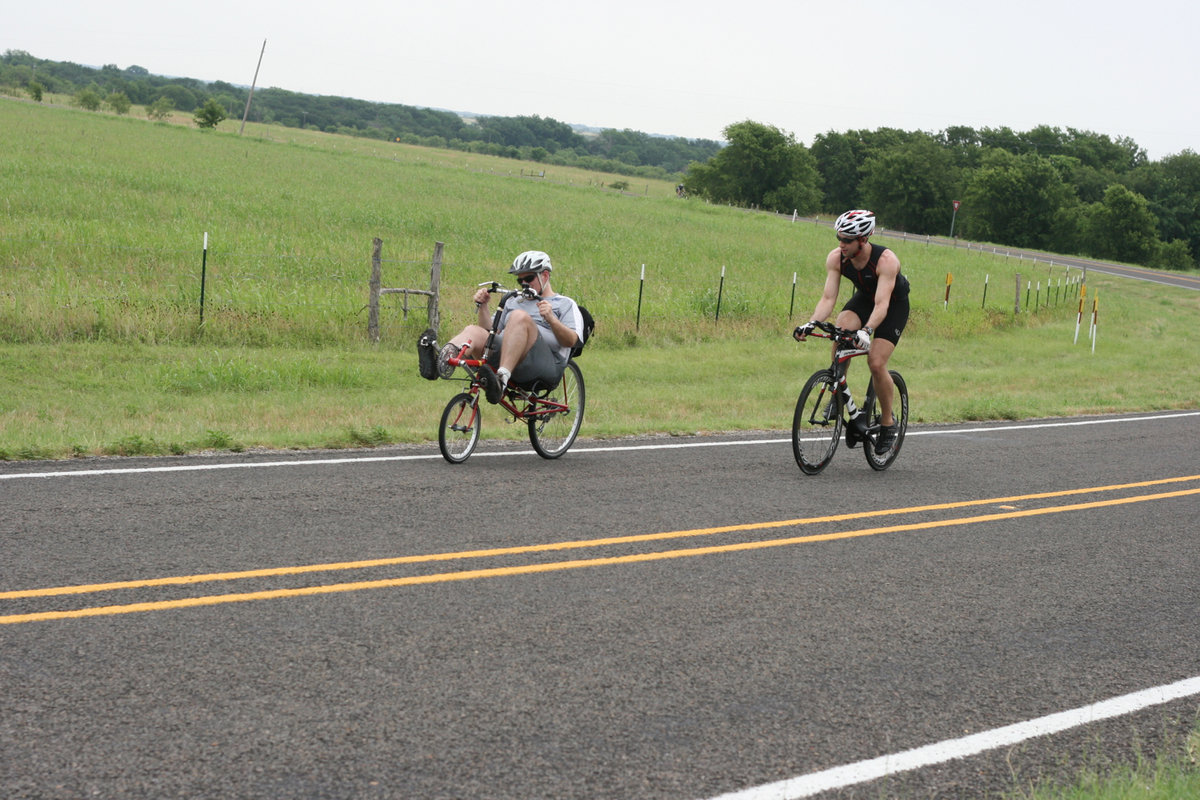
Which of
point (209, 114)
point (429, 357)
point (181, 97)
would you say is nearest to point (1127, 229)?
point (209, 114)

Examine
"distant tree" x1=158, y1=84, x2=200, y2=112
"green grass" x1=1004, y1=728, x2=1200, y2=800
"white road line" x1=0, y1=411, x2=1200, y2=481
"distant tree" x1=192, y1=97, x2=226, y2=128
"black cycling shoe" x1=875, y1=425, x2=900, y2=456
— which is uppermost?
"distant tree" x1=158, y1=84, x2=200, y2=112

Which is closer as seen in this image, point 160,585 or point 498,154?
point 160,585

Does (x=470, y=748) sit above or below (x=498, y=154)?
below

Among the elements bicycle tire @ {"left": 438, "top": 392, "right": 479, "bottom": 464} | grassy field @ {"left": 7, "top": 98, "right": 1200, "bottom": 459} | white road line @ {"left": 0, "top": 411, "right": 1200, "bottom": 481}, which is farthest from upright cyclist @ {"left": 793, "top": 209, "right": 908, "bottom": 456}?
bicycle tire @ {"left": 438, "top": 392, "right": 479, "bottom": 464}

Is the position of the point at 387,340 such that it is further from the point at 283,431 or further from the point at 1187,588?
the point at 1187,588

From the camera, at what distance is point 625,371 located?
1711 centimetres

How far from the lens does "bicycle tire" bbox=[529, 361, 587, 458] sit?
956 cm

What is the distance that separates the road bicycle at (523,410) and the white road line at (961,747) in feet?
17.2

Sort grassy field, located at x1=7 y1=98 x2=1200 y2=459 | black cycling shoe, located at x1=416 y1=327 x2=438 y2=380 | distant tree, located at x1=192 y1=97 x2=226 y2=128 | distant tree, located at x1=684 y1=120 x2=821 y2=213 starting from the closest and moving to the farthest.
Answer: black cycling shoe, located at x1=416 y1=327 x2=438 y2=380 → grassy field, located at x1=7 y1=98 x2=1200 y2=459 → distant tree, located at x1=192 y1=97 x2=226 y2=128 → distant tree, located at x1=684 y1=120 x2=821 y2=213

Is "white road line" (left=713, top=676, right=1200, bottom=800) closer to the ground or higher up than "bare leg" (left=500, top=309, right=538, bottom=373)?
closer to the ground

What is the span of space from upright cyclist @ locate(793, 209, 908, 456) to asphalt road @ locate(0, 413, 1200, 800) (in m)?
1.28

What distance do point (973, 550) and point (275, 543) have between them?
435cm

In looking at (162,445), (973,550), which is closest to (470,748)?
(973,550)

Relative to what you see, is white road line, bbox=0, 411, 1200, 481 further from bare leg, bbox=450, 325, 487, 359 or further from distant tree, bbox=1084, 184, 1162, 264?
distant tree, bbox=1084, 184, 1162, 264
